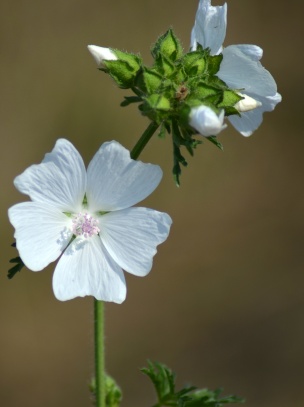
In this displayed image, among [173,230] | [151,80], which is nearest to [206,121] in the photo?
[151,80]

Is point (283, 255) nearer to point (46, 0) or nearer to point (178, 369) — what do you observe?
point (178, 369)

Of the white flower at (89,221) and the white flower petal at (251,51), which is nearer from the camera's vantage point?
the white flower at (89,221)

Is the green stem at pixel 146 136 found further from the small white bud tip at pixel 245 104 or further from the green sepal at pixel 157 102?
the small white bud tip at pixel 245 104

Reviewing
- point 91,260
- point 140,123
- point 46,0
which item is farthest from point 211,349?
point 91,260

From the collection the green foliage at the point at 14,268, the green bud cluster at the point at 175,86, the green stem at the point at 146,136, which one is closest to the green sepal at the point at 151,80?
the green bud cluster at the point at 175,86

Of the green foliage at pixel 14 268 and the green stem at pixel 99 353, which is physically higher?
the green foliage at pixel 14 268

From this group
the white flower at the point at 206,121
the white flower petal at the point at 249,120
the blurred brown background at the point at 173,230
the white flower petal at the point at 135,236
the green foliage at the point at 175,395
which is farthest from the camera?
the blurred brown background at the point at 173,230
